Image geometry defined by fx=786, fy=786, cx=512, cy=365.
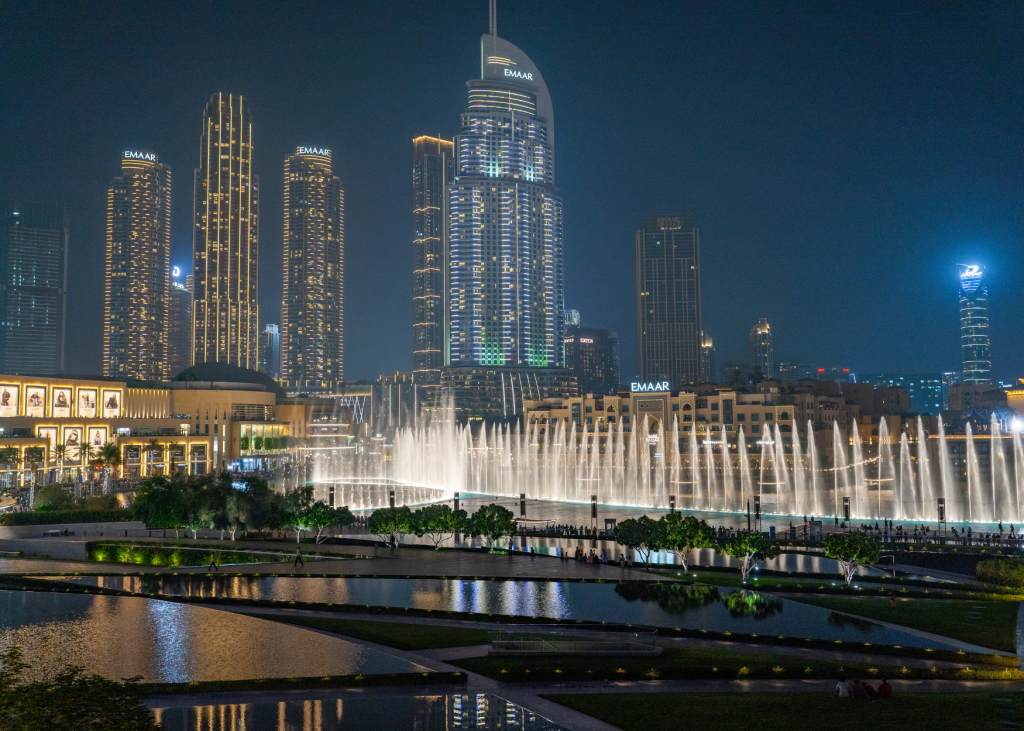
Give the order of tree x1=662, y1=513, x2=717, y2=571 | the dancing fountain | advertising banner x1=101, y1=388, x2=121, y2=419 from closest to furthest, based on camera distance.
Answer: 1. tree x1=662, y1=513, x2=717, y2=571
2. the dancing fountain
3. advertising banner x1=101, y1=388, x2=121, y2=419

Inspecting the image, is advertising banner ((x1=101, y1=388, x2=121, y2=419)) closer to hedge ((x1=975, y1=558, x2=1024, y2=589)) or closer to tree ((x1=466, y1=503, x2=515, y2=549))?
tree ((x1=466, y1=503, x2=515, y2=549))

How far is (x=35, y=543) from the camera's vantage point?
4562cm

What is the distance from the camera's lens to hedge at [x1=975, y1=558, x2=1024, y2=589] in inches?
1384

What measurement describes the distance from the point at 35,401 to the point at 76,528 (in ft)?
191

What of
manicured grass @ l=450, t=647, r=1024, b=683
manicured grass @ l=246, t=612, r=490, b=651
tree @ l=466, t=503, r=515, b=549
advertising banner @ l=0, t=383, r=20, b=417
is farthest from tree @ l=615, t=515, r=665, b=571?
advertising banner @ l=0, t=383, r=20, b=417

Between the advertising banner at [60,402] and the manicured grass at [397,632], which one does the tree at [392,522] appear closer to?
the manicured grass at [397,632]

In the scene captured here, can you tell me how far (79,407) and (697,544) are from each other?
3825 inches

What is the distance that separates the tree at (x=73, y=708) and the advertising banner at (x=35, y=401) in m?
97.9

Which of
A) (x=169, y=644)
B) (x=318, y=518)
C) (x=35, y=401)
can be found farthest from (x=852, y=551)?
(x=35, y=401)

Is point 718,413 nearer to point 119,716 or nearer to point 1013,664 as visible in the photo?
point 1013,664

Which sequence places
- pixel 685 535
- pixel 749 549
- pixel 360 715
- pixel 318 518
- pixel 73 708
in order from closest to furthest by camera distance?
pixel 73 708 → pixel 360 715 → pixel 749 549 → pixel 685 535 → pixel 318 518

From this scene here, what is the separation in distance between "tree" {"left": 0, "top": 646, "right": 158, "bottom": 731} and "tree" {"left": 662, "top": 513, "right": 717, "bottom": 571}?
28381mm

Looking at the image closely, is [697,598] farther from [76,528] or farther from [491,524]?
[76,528]

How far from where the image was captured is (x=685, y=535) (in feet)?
126
